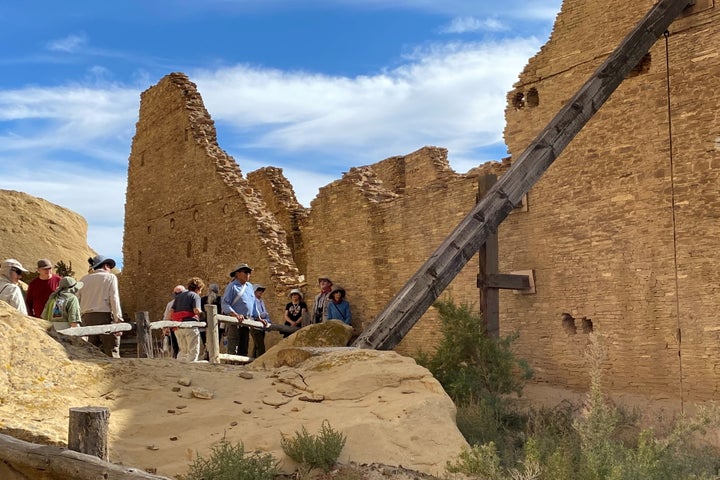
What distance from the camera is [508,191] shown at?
376 inches

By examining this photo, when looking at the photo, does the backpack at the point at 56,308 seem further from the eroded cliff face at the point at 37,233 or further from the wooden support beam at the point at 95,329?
the eroded cliff face at the point at 37,233

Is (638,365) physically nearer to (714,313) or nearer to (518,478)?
(714,313)

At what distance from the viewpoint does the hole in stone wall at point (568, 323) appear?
11188 millimetres

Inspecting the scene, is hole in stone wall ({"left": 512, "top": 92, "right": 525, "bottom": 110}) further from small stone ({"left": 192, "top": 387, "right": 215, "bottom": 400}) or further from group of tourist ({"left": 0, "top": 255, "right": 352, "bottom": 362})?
small stone ({"left": 192, "top": 387, "right": 215, "bottom": 400})

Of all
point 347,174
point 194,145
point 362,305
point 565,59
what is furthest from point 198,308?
point 194,145

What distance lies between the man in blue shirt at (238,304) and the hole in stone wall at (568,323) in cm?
463

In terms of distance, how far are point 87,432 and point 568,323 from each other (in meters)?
8.01

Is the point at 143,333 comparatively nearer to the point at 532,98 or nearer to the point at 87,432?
the point at 87,432

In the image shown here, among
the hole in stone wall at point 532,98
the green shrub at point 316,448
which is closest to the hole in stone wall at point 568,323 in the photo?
the hole in stone wall at point 532,98

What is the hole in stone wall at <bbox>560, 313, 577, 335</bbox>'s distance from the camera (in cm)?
1119

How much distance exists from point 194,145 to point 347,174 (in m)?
5.42

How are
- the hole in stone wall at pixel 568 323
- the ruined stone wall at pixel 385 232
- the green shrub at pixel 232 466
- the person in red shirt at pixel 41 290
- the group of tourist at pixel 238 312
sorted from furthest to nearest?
the ruined stone wall at pixel 385 232, the hole in stone wall at pixel 568 323, the group of tourist at pixel 238 312, the person in red shirt at pixel 41 290, the green shrub at pixel 232 466

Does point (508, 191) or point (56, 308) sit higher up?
point (508, 191)

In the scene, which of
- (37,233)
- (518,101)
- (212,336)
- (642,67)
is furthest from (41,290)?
(37,233)
